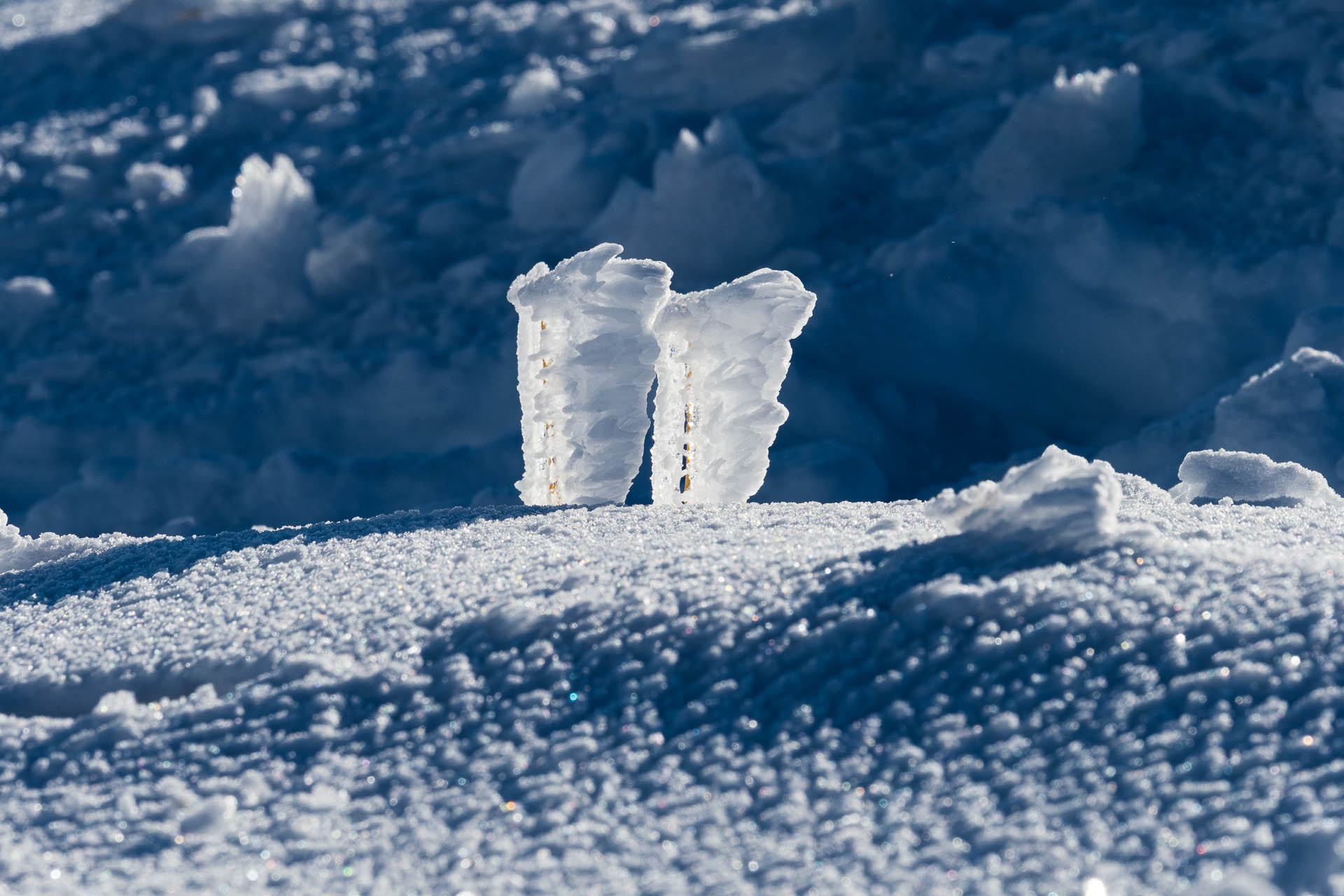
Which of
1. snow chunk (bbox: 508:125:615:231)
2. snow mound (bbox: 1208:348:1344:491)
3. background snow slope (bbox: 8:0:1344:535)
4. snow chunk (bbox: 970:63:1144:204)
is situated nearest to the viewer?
snow mound (bbox: 1208:348:1344:491)

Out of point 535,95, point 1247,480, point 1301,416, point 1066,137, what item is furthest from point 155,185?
point 1247,480

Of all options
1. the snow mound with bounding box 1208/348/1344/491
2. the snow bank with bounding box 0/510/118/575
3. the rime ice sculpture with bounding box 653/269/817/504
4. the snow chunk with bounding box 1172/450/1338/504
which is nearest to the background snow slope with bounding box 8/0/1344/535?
the snow mound with bounding box 1208/348/1344/491

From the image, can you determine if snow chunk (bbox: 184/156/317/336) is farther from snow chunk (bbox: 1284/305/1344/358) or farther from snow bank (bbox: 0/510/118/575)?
snow chunk (bbox: 1284/305/1344/358)

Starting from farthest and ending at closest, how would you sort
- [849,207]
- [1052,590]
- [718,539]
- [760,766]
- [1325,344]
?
[849,207] < [1325,344] < [718,539] < [1052,590] < [760,766]

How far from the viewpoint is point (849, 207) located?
6.73 m

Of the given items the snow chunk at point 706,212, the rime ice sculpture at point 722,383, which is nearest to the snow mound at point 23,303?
the snow chunk at point 706,212

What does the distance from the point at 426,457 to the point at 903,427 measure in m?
2.36

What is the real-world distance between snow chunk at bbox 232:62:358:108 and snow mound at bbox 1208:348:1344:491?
6.19 meters

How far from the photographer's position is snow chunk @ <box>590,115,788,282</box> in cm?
673

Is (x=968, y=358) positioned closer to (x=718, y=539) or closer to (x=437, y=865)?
(x=718, y=539)

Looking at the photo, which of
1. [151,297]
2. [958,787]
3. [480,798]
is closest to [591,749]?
[480,798]

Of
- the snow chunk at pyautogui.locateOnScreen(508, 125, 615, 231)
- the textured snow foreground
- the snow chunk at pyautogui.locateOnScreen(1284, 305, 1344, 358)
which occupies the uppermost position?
the textured snow foreground

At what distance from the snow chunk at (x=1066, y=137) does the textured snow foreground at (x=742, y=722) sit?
13.8 ft

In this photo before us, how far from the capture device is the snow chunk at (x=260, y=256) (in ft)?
23.5
